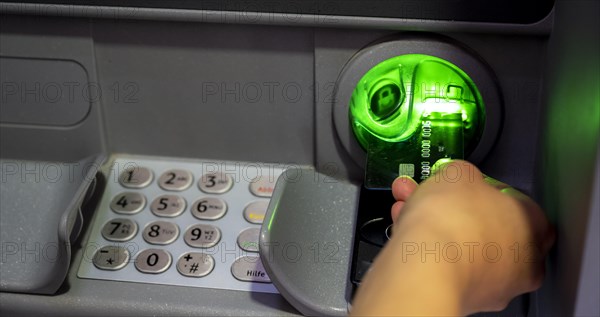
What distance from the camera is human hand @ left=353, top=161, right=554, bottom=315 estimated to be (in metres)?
0.77

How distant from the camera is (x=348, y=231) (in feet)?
3.71

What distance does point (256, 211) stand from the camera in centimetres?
118

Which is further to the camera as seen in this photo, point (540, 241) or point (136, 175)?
point (136, 175)

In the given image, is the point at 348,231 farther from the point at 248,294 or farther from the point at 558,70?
the point at 558,70

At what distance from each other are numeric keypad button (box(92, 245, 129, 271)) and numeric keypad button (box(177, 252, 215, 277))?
0.26 feet

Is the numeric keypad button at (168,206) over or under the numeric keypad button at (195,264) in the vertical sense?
over

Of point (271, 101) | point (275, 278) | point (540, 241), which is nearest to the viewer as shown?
point (540, 241)

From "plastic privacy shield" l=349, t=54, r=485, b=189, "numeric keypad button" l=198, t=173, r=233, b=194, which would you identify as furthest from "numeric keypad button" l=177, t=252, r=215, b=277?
"plastic privacy shield" l=349, t=54, r=485, b=189

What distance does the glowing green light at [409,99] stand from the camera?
1119 mm

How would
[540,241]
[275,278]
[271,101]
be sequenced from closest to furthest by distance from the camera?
[540,241] < [275,278] < [271,101]

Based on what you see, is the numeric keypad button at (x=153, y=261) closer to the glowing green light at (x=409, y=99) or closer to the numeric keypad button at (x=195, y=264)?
the numeric keypad button at (x=195, y=264)

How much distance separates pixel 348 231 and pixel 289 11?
1.00ft

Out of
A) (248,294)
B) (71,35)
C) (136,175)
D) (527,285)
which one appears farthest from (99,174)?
(527,285)

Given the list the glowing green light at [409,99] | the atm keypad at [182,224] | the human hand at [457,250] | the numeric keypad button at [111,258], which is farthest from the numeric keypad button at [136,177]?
the human hand at [457,250]
